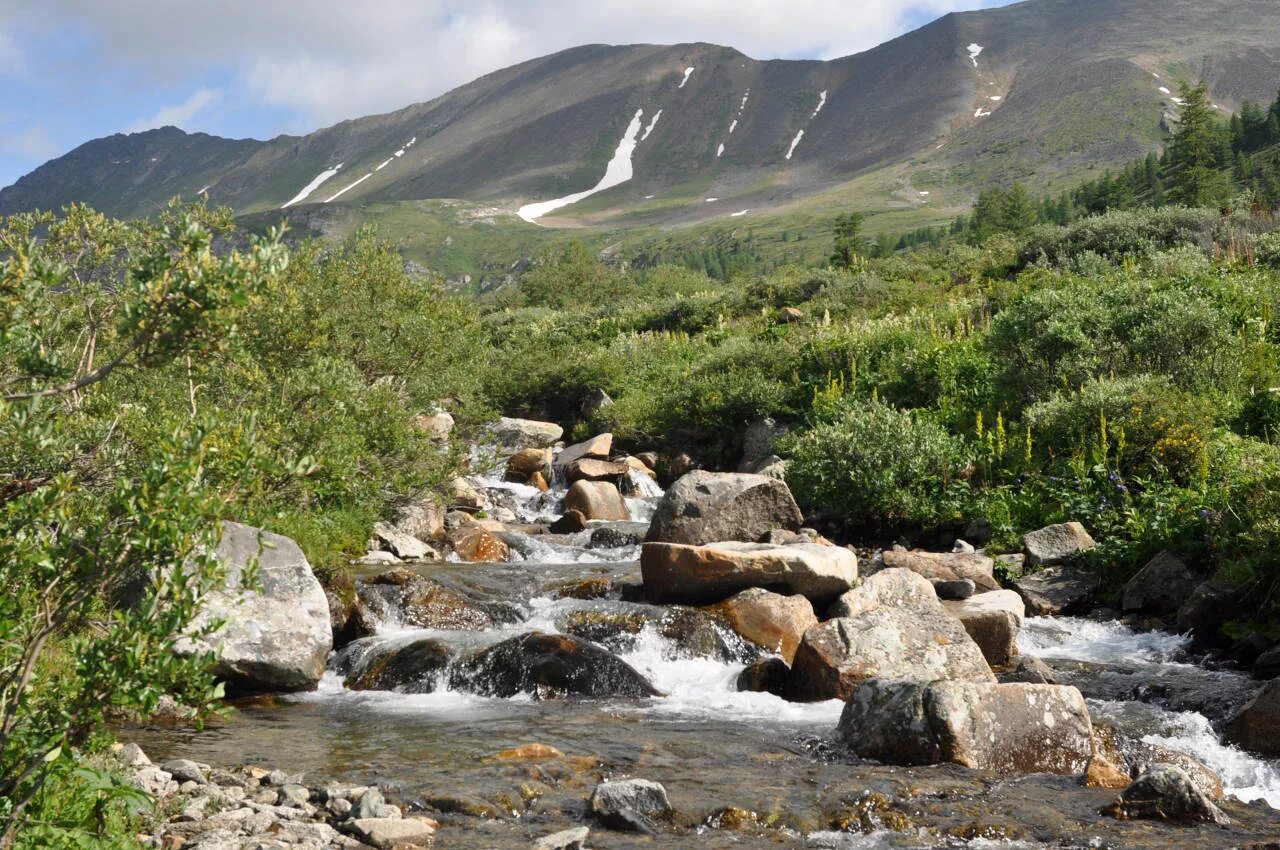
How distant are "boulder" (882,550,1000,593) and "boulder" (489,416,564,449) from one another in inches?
598

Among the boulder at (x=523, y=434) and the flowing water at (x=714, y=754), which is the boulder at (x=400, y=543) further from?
the boulder at (x=523, y=434)

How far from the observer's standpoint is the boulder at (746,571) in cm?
1317

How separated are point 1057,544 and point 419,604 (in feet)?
30.2

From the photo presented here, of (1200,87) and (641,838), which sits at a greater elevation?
(1200,87)

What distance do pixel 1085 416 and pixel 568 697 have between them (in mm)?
10082

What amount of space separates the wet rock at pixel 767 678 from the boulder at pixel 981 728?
87.8 inches

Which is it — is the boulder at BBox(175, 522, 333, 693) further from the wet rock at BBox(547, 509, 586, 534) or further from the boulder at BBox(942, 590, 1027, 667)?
the wet rock at BBox(547, 509, 586, 534)

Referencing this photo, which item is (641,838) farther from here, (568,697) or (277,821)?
(568,697)

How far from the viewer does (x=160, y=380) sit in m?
14.7

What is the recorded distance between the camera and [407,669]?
11.8 m

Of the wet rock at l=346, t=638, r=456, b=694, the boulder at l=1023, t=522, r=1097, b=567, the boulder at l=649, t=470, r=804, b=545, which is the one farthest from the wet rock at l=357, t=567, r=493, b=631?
the boulder at l=1023, t=522, r=1097, b=567

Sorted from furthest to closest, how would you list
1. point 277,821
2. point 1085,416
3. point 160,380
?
point 1085,416 < point 160,380 < point 277,821

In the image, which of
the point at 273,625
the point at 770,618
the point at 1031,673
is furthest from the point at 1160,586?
A: the point at 273,625

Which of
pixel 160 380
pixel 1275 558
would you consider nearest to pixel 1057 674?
pixel 1275 558
